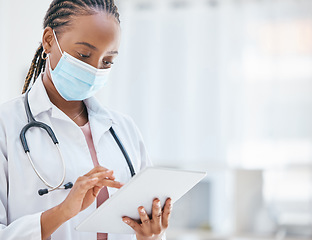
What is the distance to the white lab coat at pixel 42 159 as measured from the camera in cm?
118

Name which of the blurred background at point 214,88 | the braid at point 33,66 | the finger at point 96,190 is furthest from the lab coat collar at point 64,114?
the blurred background at point 214,88

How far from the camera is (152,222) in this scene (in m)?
1.23

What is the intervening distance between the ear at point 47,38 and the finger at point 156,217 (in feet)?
1.68

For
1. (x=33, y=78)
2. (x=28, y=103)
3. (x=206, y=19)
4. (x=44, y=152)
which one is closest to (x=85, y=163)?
(x=44, y=152)

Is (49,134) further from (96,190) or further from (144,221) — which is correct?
(144,221)

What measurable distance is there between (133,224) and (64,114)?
14.1 inches

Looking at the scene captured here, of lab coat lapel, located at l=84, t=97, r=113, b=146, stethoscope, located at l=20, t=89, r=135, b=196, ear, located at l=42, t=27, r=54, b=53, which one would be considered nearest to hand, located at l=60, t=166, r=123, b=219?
stethoscope, located at l=20, t=89, r=135, b=196

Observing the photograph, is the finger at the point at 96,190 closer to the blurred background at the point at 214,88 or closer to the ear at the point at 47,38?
the ear at the point at 47,38

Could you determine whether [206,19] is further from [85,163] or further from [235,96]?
[85,163]

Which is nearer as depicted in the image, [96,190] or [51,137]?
[96,190]

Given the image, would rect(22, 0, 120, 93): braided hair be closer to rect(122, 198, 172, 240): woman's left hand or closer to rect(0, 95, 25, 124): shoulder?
rect(0, 95, 25, 124): shoulder

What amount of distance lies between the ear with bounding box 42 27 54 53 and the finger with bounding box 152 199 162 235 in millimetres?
513

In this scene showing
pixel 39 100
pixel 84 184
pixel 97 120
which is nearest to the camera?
pixel 84 184

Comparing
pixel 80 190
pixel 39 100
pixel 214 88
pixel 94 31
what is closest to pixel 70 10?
pixel 94 31
